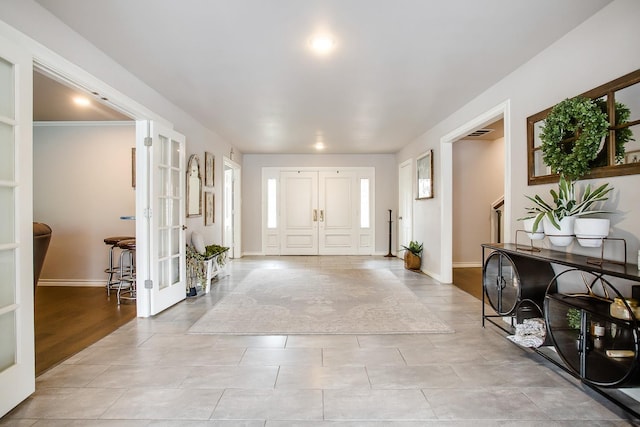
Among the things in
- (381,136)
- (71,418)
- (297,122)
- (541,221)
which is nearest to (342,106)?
(297,122)

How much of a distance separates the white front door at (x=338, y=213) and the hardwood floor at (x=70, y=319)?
4811 millimetres

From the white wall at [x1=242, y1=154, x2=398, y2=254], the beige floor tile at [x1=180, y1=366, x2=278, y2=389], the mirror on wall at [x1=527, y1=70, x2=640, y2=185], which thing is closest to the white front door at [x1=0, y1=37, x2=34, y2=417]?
the beige floor tile at [x1=180, y1=366, x2=278, y2=389]

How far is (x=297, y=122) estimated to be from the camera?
5090 mm

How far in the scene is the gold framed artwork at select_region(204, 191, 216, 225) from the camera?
522 cm

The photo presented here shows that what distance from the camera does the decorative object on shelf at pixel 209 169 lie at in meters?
5.29

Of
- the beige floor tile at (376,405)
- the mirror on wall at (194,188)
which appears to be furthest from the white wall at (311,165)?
the beige floor tile at (376,405)

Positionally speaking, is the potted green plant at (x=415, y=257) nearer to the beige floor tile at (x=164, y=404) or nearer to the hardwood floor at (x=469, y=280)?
the hardwood floor at (x=469, y=280)

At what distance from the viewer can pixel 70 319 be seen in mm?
3436

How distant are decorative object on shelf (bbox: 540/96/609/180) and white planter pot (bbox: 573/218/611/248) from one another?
35 cm

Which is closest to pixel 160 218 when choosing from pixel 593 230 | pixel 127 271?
pixel 127 271

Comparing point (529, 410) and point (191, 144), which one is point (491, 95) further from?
point (191, 144)

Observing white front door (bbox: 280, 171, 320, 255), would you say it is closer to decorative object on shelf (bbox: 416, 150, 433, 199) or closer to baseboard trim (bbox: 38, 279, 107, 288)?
decorative object on shelf (bbox: 416, 150, 433, 199)

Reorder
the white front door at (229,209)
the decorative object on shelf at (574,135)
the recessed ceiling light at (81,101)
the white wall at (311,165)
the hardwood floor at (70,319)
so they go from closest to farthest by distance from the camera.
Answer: the decorative object on shelf at (574,135) → the hardwood floor at (70,319) → the recessed ceiling light at (81,101) → the white front door at (229,209) → the white wall at (311,165)

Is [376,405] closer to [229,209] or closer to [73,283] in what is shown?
[73,283]
